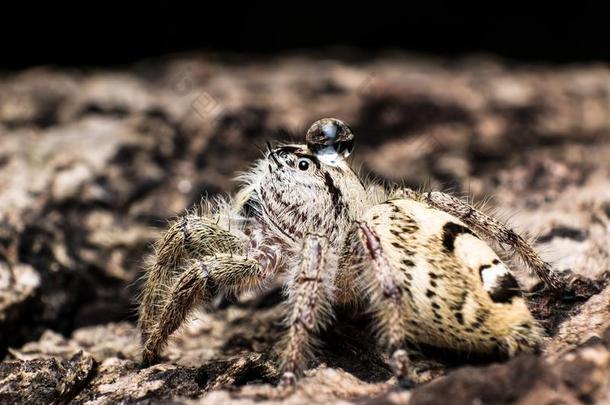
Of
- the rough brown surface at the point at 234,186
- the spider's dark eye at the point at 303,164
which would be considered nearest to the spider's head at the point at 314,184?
the spider's dark eye at the point at 303,164

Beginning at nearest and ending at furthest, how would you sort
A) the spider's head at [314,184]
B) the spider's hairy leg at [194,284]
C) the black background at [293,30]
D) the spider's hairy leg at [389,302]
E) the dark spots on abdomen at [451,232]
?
1. the spider's hairy leg at [389,302]
2. the dark spots on abdomen at [451,232]
3. the spider's hairy leg at [194,284]
4. the spider's head at [314,184]
5. the black background at [293,30]

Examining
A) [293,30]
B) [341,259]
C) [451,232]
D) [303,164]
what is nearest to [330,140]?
[303,164]

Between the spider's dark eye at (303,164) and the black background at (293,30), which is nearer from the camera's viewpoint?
the spider's dark eye at (303,164)

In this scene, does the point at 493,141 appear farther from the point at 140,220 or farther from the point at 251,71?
the point at 140,220

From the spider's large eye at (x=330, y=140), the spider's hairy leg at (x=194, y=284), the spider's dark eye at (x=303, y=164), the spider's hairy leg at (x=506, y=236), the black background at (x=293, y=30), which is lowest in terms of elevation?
the spider's hairy leg at (x=194, y=284)

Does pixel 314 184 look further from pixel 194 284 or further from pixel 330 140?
pixel 194 284

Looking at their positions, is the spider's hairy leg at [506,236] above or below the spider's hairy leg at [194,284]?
above

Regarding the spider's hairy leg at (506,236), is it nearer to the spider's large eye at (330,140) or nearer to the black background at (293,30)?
the spider's large eye at (330,140)
